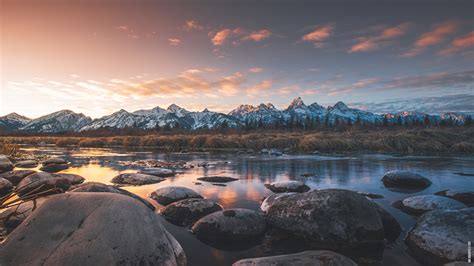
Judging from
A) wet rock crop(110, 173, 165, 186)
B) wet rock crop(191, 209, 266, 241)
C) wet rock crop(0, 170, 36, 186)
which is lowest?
wet rock crop(191, 209, 266, 241)

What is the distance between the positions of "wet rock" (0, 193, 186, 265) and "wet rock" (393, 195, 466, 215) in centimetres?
803

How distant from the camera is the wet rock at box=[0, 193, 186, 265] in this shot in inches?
175

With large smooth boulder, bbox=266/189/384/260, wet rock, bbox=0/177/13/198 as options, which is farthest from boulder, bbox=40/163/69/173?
large smooth boulder, bbox=266/189/384/260

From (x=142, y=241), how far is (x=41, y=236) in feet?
5.32

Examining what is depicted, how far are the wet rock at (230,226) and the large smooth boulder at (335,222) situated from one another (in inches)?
25.8

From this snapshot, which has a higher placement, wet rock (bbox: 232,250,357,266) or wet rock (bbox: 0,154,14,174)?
wet rock (bbox: 0,154,14,174)

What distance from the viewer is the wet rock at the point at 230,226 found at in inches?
297

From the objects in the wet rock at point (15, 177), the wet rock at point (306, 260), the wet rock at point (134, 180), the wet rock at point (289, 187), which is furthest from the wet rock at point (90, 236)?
the wet rock at point (15, 177)

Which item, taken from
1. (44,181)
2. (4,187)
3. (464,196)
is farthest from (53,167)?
(464,196)

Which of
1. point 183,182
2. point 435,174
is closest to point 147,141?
point 183,182

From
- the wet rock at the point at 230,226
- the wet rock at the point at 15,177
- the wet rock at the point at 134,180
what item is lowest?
the wet rock at the point at 230,226

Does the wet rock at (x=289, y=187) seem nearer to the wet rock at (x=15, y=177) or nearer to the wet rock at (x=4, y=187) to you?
the wet rock at (x=4, y=187)

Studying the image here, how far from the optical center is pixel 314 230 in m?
7.46

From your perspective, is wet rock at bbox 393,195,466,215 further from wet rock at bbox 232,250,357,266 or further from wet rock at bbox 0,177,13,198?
wet rock at bbox 0,177,13,198
